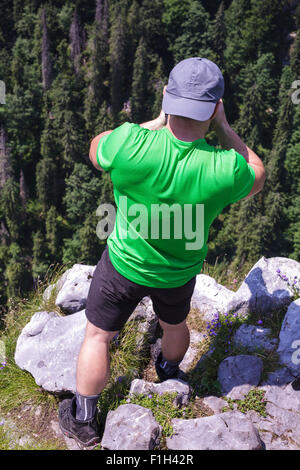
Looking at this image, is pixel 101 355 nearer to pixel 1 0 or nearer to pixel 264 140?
pixel 264 140

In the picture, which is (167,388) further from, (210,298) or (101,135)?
(101,135)

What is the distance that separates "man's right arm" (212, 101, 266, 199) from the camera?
253 cm

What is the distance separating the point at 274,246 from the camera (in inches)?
1608

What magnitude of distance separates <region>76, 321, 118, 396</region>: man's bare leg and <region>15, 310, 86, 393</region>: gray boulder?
29.9 inches

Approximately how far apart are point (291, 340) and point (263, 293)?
2.38 feet

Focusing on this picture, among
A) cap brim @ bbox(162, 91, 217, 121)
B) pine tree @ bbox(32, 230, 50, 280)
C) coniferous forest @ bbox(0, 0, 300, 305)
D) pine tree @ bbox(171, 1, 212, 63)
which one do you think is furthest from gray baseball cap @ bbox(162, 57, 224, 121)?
pine tree @ bbox(171, 1, 212, 63)

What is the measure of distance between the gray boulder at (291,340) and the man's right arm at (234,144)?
2.05m

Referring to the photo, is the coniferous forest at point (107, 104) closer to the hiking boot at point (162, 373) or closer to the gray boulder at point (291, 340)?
the gray boulder at point (291, 340)

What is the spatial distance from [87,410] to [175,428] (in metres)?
0.72

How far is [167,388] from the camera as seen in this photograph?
364cm

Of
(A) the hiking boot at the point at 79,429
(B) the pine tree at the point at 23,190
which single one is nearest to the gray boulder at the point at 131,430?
(A) the hiking boot at the point at 79,429

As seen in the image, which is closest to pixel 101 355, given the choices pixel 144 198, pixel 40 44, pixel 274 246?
pixel 144 198

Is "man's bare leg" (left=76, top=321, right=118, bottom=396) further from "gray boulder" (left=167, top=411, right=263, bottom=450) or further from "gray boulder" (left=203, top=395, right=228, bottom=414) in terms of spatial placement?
"gray boulder" (left=203, top=395, right=228, bottom=414)

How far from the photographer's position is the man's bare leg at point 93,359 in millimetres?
2984
